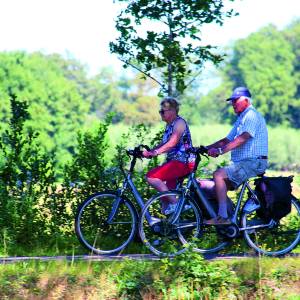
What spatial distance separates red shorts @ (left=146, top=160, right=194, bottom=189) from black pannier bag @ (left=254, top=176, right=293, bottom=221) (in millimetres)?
871

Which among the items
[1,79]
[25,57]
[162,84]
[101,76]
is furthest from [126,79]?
[162,84]

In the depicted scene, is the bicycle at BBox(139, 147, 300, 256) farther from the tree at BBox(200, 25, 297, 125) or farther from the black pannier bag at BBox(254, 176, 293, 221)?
the tree at BBox(200, 25, 297, 125)

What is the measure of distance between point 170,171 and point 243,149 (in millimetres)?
869

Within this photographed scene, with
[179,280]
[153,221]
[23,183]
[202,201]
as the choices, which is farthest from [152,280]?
[23,183]

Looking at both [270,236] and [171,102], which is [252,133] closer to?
[171,102]

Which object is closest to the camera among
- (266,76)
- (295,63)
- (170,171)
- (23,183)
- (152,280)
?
(152,280)

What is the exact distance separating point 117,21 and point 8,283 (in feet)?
16.2

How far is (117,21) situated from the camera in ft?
35.4

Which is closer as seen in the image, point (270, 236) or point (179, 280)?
point (179, 280)

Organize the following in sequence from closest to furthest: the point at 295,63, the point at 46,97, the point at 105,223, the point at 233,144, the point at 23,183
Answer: the point at 233,144 < the point at 105,223 < the point at 23,183 < the point at 46,97 < the point at 295,63

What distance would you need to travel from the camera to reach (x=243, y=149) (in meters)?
8.50

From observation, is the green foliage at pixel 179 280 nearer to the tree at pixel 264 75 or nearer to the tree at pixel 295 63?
the tree at pixel 264 75

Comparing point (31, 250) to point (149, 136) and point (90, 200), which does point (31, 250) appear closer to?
point (90, 200)

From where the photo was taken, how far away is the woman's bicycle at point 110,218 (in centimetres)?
884
